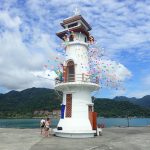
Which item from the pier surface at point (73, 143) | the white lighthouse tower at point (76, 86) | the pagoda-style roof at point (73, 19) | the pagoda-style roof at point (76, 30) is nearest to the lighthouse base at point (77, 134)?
the white lighthouse tower at point (76, 86)

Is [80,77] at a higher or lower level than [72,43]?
lower

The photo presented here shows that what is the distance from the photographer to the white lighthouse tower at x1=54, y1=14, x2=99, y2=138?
951 inches

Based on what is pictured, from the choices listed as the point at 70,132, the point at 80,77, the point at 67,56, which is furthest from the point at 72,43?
the point at 70,132

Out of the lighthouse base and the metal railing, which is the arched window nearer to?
the metal railing

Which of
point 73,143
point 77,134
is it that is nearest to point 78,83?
point 77,134

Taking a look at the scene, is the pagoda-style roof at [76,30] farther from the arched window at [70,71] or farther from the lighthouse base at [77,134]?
the lighthouse base at [77,134]

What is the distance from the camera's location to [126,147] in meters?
17.7

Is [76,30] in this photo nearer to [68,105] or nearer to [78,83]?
[78,83]

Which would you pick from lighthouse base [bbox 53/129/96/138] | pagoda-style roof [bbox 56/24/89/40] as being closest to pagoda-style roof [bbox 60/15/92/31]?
pagoda-style roof [bbox 56/24/89/40]

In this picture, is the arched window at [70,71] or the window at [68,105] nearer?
the window at [68,105]

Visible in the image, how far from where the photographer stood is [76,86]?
81.4 ft

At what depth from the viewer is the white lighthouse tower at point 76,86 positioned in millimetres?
24156

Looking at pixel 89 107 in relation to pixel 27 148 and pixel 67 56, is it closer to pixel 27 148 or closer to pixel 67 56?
pixel 67 56

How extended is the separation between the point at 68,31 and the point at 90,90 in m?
6.13
